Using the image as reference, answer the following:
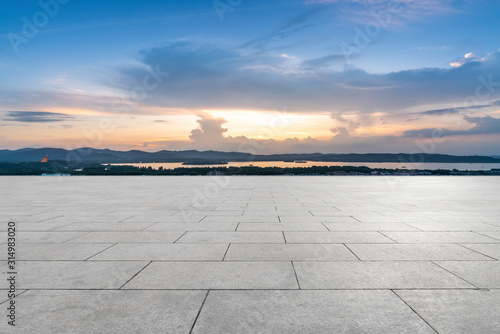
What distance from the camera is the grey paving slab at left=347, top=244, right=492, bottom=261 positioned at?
592 cm

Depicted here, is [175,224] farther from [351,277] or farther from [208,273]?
[351,277]

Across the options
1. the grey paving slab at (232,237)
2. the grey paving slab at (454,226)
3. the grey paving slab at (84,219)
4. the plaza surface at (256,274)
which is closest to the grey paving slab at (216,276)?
the plaza surface at (256,274)

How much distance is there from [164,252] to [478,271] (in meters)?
5.62

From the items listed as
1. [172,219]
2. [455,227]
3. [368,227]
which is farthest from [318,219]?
[172,219]

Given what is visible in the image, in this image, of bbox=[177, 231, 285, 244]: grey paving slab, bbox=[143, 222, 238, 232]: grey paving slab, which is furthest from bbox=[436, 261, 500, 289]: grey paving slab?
bbox=[143, 222, 238, 232]: grey paving slab

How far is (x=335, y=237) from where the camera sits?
7.45 metres

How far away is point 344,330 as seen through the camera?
343cm

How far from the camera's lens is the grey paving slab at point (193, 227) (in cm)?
835

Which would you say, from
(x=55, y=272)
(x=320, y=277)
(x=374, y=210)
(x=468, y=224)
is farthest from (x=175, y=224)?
(x=468, y=224)

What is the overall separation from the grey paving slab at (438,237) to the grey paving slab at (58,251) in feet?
21.8

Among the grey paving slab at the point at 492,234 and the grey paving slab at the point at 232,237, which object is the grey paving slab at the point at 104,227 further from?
the grey paving slab at the point at 492,234

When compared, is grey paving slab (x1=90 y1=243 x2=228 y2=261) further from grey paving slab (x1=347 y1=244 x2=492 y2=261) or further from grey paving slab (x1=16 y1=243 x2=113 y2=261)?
grey paving slab (x1=347 y1=244 x2=492 y2=261)

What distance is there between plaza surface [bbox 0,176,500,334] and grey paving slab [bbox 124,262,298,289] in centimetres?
2

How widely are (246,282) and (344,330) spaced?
171cm
